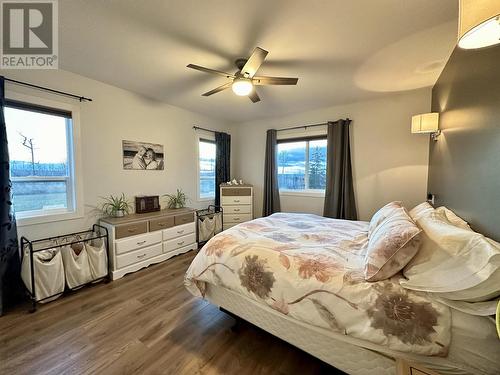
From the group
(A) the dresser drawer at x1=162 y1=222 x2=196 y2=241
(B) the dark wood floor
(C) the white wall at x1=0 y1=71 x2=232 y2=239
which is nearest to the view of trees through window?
(C) the white wall at x1=0 y1=71 x2=232 y2=239

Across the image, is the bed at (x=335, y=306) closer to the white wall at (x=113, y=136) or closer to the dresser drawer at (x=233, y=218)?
the white wall at (x=113, y=136)

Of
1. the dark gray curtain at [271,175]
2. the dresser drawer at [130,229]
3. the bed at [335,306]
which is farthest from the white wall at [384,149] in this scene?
the dresser drawer at [130,229]

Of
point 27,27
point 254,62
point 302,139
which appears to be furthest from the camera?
point 302,139

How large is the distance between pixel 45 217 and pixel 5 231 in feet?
1.16

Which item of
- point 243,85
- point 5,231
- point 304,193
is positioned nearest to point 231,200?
point 304,193

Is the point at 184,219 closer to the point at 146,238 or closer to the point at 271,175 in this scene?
the point at 146,238

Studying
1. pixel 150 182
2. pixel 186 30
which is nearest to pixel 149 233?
pixel 150 182

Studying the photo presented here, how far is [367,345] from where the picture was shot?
1101mm

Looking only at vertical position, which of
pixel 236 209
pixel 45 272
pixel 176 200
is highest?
pixel 176 200

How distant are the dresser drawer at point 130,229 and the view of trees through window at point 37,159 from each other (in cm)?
73

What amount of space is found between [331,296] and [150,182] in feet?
10.1

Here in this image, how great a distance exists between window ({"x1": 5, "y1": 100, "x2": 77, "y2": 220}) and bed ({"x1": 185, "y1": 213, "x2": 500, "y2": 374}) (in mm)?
1995

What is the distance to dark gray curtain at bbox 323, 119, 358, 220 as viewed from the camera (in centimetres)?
338

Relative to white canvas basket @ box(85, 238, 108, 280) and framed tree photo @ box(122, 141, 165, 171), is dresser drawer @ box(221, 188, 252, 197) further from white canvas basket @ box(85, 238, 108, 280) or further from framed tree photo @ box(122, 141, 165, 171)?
white canvas basket @ box(85, 238, 108, 280)
